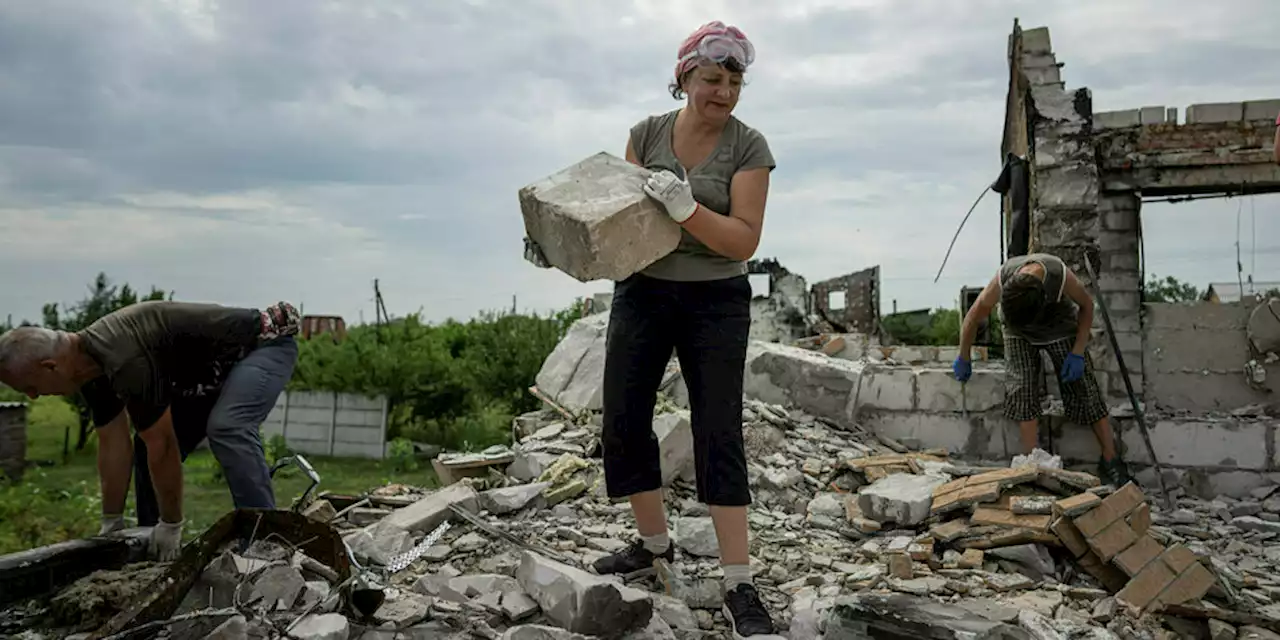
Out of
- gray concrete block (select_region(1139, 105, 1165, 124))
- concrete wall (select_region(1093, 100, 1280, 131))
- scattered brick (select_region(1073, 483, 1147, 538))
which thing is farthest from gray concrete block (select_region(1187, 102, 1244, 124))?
scattered brick (select_region(1073, 483, 1147, 538))

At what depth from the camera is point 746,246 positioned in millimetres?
2527

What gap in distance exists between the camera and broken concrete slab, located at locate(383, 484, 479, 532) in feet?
11.6

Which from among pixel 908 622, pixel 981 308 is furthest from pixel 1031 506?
pixel 981 308

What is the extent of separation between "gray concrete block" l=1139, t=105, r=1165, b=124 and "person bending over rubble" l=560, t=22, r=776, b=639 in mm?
5069

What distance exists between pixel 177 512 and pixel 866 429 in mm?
4088

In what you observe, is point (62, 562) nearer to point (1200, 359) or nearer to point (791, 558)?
point (791, 558)

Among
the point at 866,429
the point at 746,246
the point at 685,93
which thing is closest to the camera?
the point at 746,246

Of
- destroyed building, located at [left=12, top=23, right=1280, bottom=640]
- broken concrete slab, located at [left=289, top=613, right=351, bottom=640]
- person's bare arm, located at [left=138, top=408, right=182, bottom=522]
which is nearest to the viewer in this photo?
broken concrete slab, located at [left=289, top=613, right=351, bottom=640]

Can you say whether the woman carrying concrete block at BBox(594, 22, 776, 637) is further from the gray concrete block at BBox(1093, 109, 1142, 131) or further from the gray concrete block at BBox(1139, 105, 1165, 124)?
the gray concrete block at BBox(1139, 105, 1165, 124)

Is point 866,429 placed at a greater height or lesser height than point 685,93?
lesser

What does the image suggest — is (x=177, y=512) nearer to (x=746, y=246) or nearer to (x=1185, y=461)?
(x=746, y=246)

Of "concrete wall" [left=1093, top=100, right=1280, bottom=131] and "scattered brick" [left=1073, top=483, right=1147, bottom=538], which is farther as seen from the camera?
"concrete wall" [left=1093, top=100, right=1280, bottom=131]

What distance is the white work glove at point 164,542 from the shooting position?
299cm

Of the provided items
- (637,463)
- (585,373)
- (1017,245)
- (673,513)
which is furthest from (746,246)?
(1017,245)
